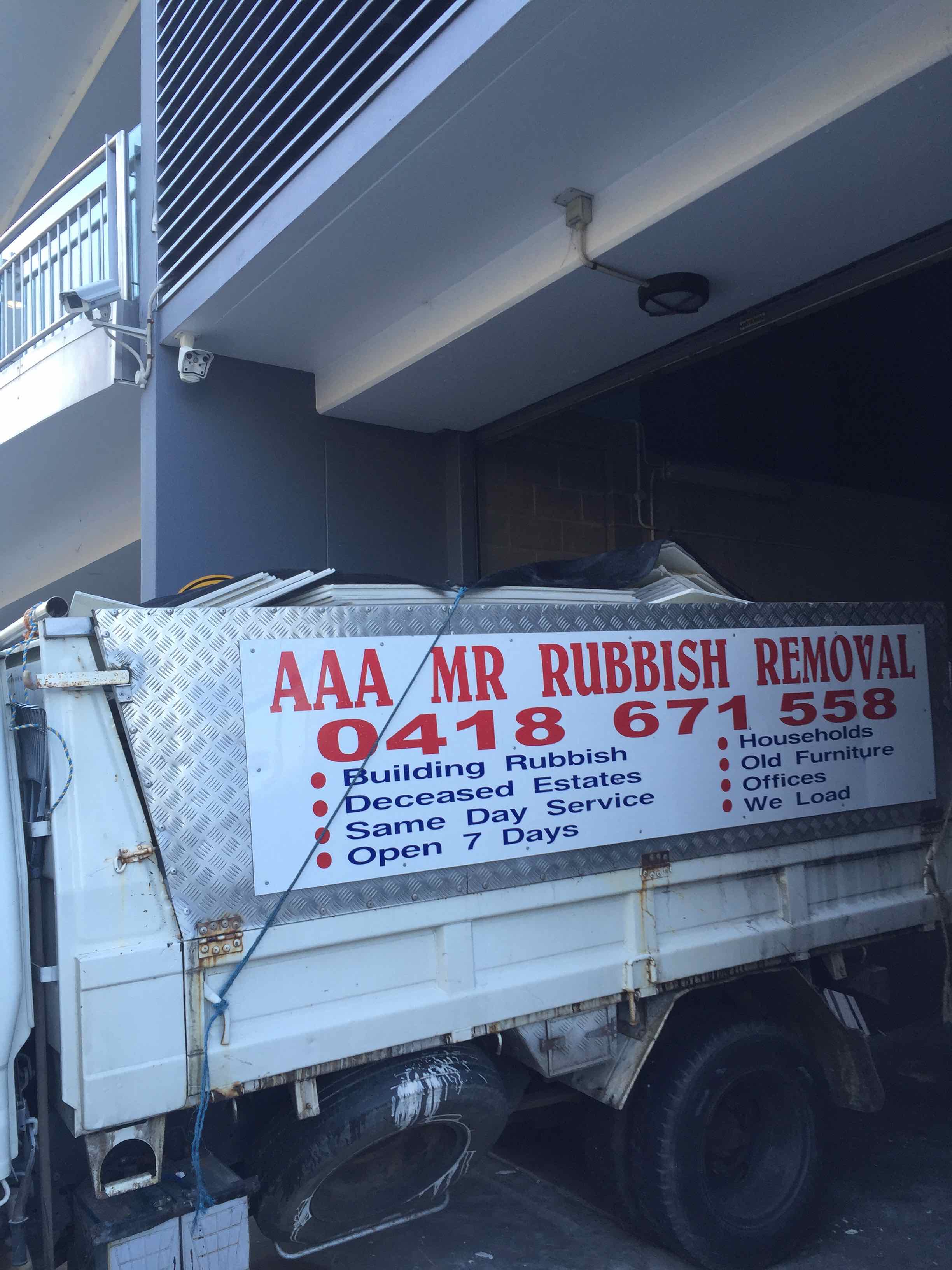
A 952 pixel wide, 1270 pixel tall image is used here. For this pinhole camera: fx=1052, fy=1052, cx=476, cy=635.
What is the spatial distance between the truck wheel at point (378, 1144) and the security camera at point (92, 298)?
4.85m

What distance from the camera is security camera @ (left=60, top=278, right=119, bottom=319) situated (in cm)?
620

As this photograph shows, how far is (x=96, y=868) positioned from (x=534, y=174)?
375 centimetres

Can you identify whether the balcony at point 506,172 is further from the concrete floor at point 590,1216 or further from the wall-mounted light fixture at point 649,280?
the concrete floor at point 590,1216

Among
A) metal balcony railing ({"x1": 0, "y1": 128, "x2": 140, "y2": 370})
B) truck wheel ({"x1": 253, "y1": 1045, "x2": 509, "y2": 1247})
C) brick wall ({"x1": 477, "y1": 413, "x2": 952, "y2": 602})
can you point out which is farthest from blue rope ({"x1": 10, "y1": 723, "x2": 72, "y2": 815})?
metal balcony railing ({"x1": 0, "y1": 128, "x2": 140, "y2": 370})

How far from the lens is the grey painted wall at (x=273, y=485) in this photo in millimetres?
6602

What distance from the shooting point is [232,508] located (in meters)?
6.80

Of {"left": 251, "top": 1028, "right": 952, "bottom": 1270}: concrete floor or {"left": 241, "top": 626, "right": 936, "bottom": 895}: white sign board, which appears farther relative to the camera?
{"left": 251, "top": 1028, "right": 952, "bottom": 1270}: concrete floor

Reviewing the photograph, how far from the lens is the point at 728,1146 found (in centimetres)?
415

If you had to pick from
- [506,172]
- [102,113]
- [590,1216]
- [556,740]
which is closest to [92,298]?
[506,172]

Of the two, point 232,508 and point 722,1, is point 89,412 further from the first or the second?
point 722,1


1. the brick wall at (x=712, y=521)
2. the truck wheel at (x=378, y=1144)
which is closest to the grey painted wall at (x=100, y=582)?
the brick wall at (x=712, y=521)

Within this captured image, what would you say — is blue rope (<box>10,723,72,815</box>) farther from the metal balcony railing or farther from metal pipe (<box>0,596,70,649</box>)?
the metal balcony railing

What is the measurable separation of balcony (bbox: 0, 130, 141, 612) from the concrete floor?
5.12 m

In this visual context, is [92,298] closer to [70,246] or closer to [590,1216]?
[70,246]
